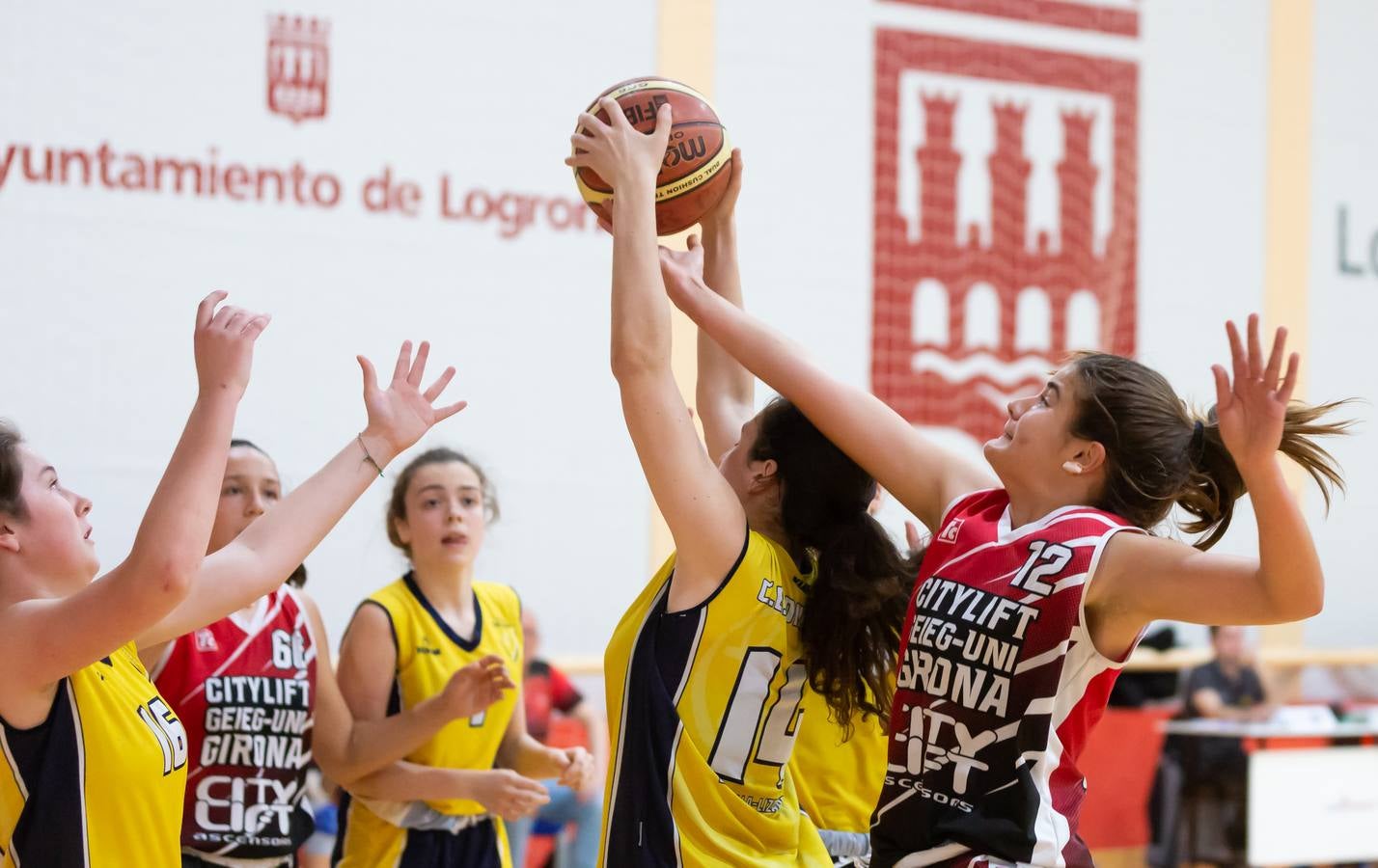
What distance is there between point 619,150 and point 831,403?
1.74ft

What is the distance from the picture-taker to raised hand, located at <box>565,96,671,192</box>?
223 cm

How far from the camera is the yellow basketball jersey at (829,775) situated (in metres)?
3.02

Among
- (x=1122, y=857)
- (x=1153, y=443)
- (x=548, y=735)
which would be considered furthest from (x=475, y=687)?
(x=1122, y=857)

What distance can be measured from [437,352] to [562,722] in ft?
5.83

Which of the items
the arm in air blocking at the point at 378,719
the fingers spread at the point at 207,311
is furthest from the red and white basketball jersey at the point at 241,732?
the fingers spread at the point at 207,311

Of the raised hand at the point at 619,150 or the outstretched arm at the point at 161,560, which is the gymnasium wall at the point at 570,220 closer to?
the outstretched arm at the point at 161,560

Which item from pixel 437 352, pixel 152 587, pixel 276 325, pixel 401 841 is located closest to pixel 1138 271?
pixel 437 352

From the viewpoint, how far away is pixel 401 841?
3514 millimetres

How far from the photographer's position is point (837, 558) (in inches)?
95.9

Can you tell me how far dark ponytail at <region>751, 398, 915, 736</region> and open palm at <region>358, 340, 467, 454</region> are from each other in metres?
0.55

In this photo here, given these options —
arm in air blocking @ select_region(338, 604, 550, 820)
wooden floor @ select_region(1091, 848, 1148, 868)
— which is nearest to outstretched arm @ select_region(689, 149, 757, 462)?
arm in air blocking @ select_region(338, 604, 550, 820)

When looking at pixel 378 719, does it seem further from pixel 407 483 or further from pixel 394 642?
pixel 407 483

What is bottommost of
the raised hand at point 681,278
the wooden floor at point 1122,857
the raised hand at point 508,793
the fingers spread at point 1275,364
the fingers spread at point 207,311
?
the wooden floor at point 1122,857

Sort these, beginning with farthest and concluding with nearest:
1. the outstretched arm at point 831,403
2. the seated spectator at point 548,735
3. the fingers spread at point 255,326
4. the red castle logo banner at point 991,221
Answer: the red castle logo banner at point 991,221, the seated spectator at point 548,735, the outstretched arm at point 831,403, the fingers spread at point 255,326
